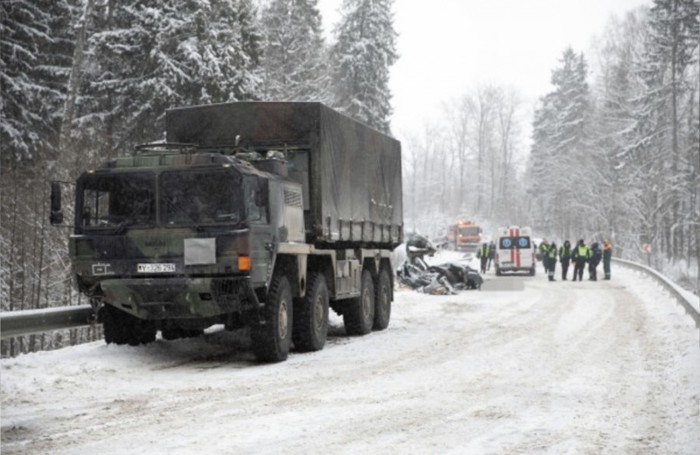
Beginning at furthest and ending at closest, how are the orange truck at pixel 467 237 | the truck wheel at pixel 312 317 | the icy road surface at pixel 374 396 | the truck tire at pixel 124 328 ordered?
the orange truck at pixel 467 237
the truck wheel at pixel 312 317
the truck tire at pixel 124 328
the icy road surface at pixel 374 396

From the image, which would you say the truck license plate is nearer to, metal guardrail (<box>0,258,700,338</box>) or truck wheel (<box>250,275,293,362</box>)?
metal guardrail (<box>0,258,700,338</box>)

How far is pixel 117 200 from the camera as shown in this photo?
10.3 meters

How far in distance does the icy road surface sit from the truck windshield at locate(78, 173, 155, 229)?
67.3 inches

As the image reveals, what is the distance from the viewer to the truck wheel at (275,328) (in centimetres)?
1053

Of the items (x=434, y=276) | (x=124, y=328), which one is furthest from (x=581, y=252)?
(x=124, y=328)

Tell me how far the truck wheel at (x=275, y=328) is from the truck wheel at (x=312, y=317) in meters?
0.65

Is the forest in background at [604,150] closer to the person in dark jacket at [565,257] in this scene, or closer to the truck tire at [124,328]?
the person in dark jacket at [565,257]

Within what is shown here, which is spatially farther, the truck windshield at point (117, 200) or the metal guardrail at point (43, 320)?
the truck windshield at point (117, 200)

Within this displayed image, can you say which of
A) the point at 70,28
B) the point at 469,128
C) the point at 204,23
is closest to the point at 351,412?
the point at 204,23

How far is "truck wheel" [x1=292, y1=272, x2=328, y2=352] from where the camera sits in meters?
11.8

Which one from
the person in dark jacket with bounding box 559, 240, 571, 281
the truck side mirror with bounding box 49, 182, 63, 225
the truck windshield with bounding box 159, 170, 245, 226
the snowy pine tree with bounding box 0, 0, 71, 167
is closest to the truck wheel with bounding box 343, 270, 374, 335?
the truck windshield with bounding box 159, 170, 245, 226

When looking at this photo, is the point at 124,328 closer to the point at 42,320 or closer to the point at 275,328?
the point at 42,320

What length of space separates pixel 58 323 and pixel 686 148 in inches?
1504

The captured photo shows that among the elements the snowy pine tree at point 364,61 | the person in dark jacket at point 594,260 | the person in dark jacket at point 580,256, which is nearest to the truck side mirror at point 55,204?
the person in dark jacket at point 580,256
